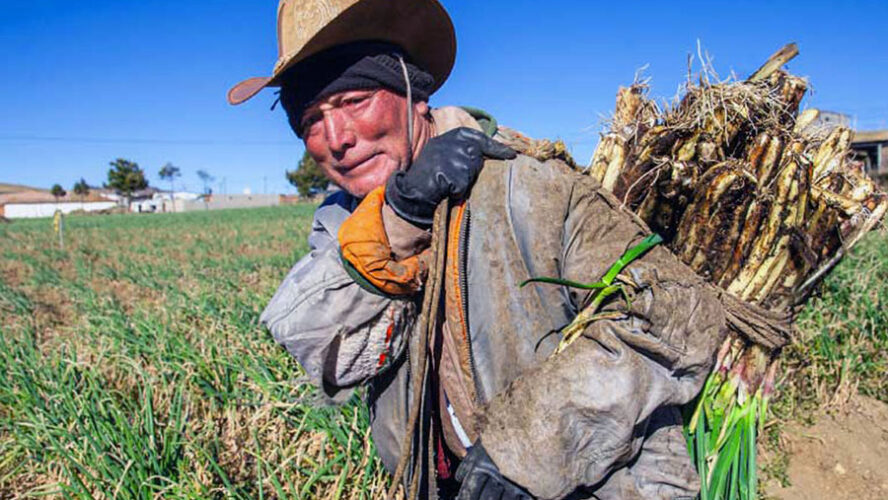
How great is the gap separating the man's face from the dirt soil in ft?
7.46

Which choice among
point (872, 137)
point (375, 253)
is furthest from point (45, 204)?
point (375, 253)

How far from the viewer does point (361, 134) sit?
1.71m

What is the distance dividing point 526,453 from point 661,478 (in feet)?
1.31

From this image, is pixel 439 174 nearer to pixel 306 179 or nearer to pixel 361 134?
pixel 361 134

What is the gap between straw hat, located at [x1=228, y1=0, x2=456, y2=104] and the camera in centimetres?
158

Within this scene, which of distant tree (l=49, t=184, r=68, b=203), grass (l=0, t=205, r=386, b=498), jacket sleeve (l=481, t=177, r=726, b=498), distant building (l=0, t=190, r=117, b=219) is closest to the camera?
jacket sleeve (l=481, t=177, r=726, b=498)

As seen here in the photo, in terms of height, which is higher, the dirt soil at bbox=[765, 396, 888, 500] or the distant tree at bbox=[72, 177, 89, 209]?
the distant tree at bbox=[72, 177, 89, 209]

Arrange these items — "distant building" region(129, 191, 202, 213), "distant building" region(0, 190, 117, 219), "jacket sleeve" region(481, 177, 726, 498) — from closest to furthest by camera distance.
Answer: "jacket sleeve" region(481, 177, 726, 498), "distant building" region(129, 191, 202, 213), "distant building" region(0, 190, 117, 219)

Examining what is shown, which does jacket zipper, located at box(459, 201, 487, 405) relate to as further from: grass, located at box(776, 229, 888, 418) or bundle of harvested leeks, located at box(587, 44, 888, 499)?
grass, located at box(776, 229, 888, 418)

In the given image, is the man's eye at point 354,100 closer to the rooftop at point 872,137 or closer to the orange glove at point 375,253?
the orange glove at point 375,253

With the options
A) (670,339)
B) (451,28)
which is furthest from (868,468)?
(451,28)

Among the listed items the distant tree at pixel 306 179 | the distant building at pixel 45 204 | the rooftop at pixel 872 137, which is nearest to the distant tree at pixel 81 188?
the distant building at pixel 45 204

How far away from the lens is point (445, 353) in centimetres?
158

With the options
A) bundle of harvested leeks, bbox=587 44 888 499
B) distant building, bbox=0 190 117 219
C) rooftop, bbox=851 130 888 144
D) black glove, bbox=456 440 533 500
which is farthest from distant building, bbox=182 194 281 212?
black glove, bbox=456 440 533 500
